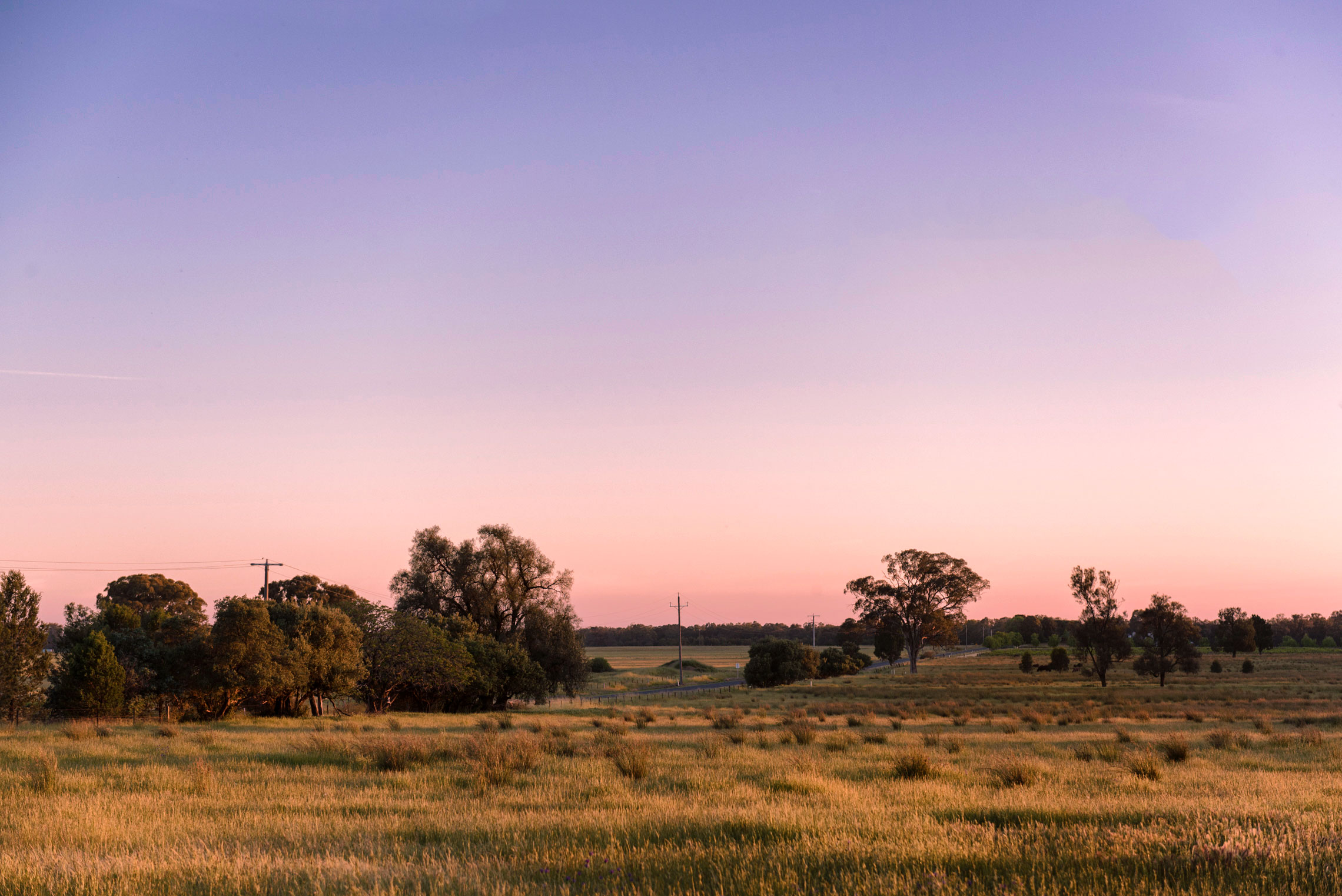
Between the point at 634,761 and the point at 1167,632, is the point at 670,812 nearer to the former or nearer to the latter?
the point at 634,761

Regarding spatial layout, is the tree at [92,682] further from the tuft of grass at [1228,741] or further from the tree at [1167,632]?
the tree at [1167,632]

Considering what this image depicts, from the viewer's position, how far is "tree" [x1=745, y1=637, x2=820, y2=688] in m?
81.5

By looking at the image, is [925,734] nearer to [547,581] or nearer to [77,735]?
[77,735]

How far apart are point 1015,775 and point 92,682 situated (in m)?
→ 37.7

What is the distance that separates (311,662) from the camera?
37.6 m

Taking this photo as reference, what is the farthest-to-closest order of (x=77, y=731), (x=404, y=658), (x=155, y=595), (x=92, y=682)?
1. (x=155, y=595)
2. (x=404, y=658)
3. (x=92, y=682)
4. (x=77, y=731)

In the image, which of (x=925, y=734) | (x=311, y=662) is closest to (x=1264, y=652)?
(x=925, y=734)

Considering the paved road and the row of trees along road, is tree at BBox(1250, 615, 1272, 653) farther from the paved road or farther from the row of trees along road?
the row of trees along road

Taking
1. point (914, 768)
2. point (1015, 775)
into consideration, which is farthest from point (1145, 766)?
point (914, 768)

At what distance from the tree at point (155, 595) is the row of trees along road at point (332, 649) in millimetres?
39056

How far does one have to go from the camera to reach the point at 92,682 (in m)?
35.8

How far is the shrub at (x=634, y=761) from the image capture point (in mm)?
15062

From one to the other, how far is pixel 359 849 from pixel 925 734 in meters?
19.9

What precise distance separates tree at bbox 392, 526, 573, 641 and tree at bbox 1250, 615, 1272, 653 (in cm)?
10167
